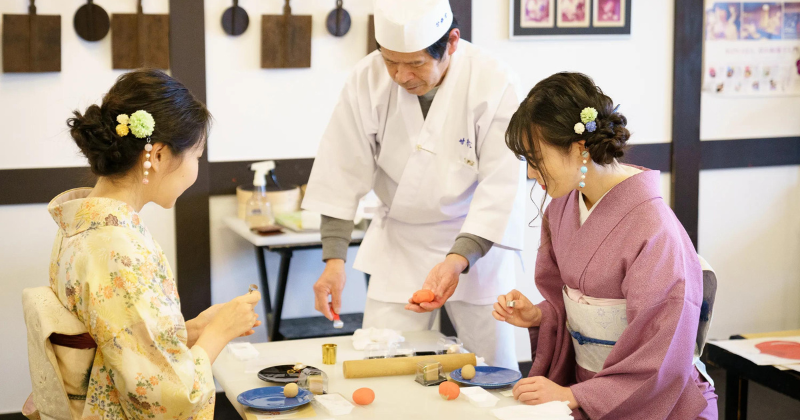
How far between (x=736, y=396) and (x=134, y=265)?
6.32 feet

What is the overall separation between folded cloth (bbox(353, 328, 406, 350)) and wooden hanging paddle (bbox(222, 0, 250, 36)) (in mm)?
1846

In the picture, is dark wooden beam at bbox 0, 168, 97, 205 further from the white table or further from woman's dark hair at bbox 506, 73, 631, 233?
woman's dark hair at bbox 506, 73, 631, 233

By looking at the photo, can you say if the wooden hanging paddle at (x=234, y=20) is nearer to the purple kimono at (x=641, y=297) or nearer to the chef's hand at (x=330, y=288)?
the chef's hand at (x=330, y=288)

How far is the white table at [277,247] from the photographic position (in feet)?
10.3

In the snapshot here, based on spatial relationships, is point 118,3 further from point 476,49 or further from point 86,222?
point 86,222

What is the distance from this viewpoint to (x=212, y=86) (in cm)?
345

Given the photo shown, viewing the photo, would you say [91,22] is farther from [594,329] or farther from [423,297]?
[594,329]

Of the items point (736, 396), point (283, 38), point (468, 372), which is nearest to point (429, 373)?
point (468, 372)

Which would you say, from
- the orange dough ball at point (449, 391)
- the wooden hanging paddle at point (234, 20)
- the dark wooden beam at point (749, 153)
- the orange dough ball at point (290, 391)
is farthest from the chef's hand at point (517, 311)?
the dark wooden beam at point (749, 153)

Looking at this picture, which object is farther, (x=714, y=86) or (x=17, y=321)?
(x=714, y=86)

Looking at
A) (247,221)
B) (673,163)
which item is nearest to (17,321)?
(247,221)

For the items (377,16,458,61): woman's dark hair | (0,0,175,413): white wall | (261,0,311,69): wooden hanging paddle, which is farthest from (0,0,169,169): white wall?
Answer: (377,16,458,61): woman's dark hair

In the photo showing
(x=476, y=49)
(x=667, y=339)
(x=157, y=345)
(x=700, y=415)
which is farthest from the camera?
(x=476, y=49)

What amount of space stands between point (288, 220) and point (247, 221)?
184 mm
